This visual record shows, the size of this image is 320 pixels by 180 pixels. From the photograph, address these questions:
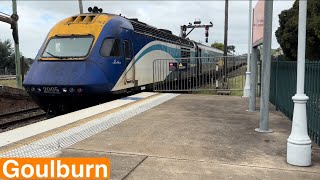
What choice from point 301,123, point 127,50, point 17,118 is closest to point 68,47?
point 127,50

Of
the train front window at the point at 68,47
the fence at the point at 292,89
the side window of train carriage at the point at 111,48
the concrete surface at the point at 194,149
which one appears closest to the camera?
the concrete surface at the point at 194,149

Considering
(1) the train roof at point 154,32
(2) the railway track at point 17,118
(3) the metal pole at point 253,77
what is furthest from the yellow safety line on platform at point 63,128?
(1) the train roof at point 154,32

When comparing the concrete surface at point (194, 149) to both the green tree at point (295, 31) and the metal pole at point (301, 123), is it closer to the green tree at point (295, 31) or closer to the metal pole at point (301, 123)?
the metal pole at point (301, 123)

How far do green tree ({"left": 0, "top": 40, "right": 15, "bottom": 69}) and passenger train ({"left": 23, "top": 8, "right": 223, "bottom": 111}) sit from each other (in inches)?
2666

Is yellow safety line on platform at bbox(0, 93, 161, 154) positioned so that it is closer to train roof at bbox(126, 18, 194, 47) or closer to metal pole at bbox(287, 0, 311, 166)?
metal pole at bbox(287, 0, 311, 166)

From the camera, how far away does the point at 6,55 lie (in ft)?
243

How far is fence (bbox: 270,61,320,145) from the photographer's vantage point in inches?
243

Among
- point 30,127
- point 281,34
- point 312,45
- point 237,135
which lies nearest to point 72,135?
point 30,127

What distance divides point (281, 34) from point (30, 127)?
2411cm

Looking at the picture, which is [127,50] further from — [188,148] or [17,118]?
[188,148]

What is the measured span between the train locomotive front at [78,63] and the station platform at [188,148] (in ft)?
6.44

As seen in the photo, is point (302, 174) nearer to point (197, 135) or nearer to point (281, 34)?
point (197, 135)

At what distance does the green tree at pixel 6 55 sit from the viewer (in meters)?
72.9

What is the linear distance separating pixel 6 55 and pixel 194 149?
76.2m
